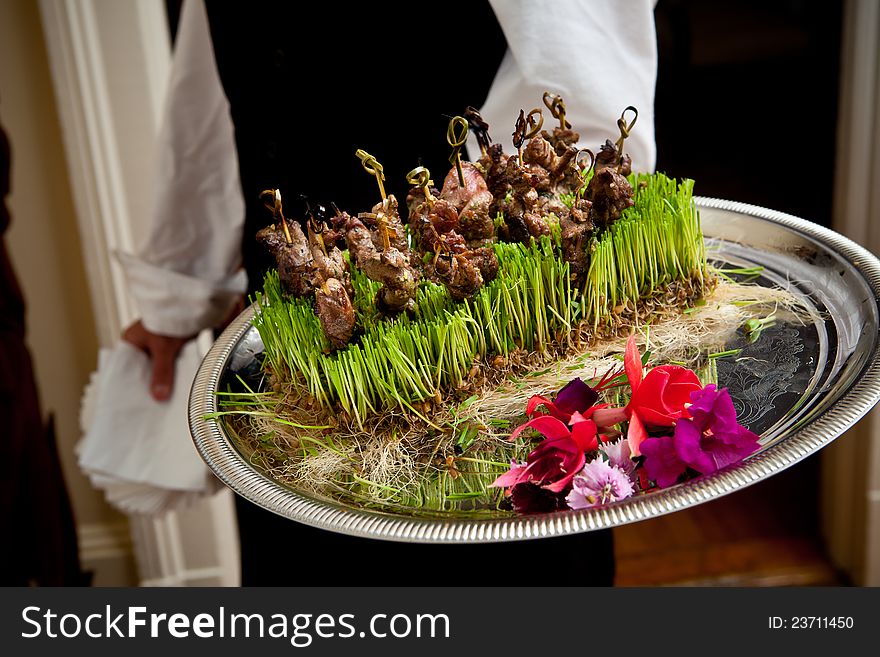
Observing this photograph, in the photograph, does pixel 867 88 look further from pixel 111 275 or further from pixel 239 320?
pixel 111 275

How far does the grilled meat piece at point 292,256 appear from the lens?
0.95 metres

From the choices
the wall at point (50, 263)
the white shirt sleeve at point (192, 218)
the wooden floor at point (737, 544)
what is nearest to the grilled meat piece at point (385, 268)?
the white shirt sleeve at point (192, 218)

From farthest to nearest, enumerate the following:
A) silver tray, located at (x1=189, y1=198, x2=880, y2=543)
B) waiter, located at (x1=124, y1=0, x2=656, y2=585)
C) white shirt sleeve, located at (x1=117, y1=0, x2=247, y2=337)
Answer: white shirt sleeve, located at (x1=117, y1=0, x2=247, y2=337) < waiter, located at (x1=124, y1=0, x2=656, y2=585) < silver tray, located at (x1=189, y1=198, x2=880, y2=543)

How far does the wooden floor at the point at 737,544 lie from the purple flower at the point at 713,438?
5.69 ft

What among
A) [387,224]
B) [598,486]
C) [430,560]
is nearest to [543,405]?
[598,486]

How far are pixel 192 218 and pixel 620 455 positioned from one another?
0.96 m

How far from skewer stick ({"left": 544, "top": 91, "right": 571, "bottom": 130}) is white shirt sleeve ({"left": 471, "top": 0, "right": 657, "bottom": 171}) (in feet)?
0.06

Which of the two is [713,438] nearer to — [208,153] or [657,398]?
[657,398]

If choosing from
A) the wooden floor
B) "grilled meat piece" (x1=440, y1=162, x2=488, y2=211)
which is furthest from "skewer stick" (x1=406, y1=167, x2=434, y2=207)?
the wooden floor

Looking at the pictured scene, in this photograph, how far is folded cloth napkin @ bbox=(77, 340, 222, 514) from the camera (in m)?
1.54

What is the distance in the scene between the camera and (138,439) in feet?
5.09

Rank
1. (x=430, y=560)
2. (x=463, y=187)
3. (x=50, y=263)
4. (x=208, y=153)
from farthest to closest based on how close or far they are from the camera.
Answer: (x=50, y=263)
(x=208, y=153)
(x=430, y=560)
(x=463, y=187)

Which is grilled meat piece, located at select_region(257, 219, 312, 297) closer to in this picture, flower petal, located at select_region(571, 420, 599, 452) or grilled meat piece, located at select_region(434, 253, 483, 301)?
grilled meat piece, located at select_region(434, 253, 483, 301)

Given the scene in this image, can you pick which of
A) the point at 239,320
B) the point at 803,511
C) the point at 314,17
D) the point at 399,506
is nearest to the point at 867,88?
the point at 803,511
